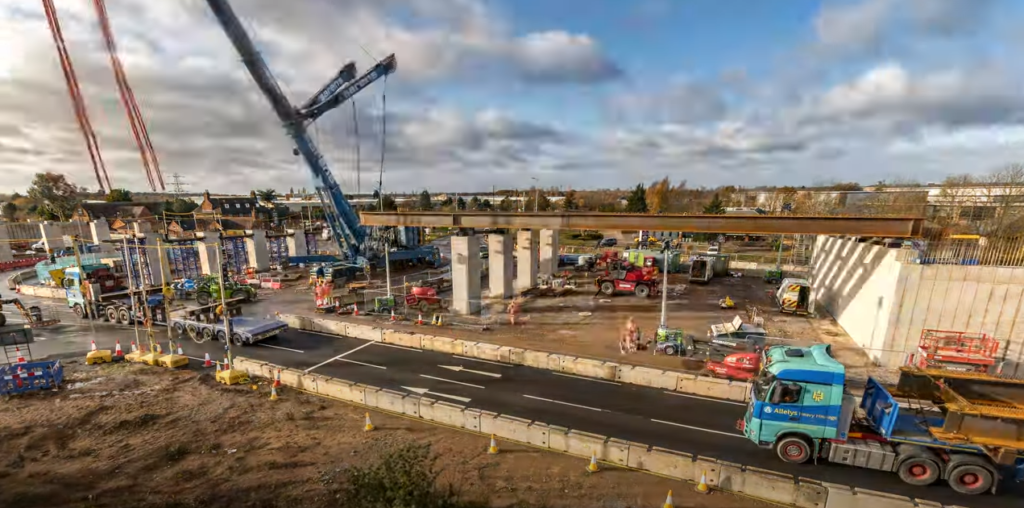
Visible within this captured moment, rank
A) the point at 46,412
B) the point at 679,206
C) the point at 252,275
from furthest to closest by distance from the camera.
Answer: the point at 679,206 → the point at 252,275 → the point at 46,412

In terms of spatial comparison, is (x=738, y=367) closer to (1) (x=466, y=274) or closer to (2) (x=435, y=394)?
(2) (x=435, y=394)

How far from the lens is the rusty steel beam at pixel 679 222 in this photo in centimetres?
1847

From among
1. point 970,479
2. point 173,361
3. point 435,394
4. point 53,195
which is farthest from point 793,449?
point 53,195

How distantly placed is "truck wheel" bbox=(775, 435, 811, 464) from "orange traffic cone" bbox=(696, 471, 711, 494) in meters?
2.88

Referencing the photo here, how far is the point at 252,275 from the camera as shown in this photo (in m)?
39.1

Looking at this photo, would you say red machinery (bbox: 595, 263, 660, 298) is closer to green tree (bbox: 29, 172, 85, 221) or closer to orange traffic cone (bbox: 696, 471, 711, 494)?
orange traffic cone (bbox: 696, 471, 711, 494)

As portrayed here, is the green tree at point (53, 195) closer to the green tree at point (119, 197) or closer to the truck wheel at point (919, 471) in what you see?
the green tree at point (119, 197)

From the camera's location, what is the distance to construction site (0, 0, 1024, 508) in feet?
31.6

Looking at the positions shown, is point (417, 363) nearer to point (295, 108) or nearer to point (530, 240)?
point (530, 240)

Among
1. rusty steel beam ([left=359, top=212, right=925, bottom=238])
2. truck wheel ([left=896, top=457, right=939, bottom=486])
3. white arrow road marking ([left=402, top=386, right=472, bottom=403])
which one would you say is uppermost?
rusty steel beam ([left=359, top=212, right=925, bottom=238])

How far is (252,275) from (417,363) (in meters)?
30.7

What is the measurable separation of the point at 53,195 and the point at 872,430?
11886 cm

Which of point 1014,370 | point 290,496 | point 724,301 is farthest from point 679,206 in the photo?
point 290,496

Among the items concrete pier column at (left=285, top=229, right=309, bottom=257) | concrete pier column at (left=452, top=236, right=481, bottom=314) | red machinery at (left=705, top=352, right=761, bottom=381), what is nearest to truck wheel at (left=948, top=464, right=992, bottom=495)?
red machinery at (left=705, top=352, right=761, bottom=381)
